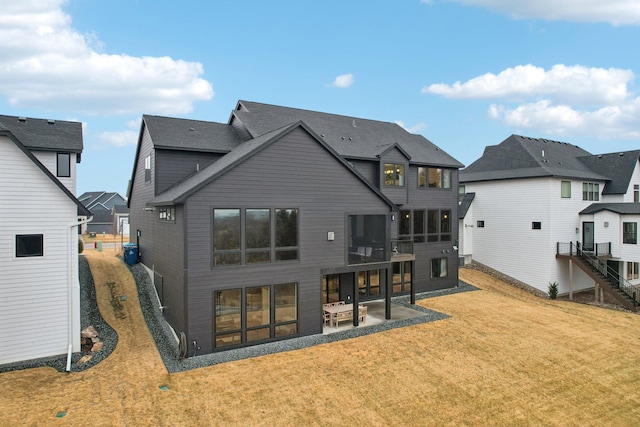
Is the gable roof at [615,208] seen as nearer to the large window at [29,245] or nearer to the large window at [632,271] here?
the large window at [632,271]

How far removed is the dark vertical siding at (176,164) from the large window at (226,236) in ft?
16.6

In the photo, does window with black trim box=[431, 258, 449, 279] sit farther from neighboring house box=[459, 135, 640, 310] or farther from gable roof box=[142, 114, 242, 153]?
gable roof box=[142, 114, 242, 153]

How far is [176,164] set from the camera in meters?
16.0

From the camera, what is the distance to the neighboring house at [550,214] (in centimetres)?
2302

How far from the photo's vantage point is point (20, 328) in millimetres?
10938

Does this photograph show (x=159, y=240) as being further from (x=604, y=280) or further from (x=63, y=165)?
(x=604, y=280)

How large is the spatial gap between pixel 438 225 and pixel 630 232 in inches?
491

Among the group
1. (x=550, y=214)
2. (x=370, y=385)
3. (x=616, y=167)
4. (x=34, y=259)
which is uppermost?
(x=616, y=167)

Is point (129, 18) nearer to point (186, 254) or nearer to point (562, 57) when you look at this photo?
point (186, 254)

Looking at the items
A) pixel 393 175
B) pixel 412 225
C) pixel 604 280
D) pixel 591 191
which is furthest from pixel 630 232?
pixel 393 175

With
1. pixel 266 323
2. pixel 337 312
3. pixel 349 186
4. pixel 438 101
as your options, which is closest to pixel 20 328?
pixel 266 323

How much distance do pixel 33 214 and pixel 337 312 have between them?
10.8m

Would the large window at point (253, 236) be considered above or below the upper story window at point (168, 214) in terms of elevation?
below

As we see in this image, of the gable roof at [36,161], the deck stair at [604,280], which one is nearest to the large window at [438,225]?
the deck stair at [604,280]
